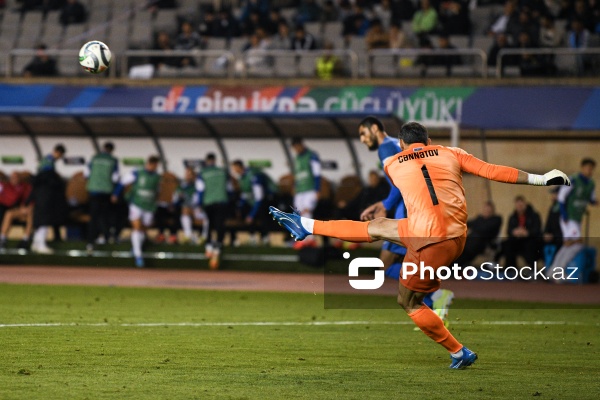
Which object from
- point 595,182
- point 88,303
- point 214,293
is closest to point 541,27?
point 595,182

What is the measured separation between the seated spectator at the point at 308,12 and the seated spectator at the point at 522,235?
7481mm

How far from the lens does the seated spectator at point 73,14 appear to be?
28.5m

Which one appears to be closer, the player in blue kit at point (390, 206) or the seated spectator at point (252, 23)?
the player in blue kit at point (390, 206)

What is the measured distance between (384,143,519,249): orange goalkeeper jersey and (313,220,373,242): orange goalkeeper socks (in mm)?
347

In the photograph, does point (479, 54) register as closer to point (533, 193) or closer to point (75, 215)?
point (533, 193)

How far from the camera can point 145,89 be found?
24.4 meters

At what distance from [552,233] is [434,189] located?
41.0ft

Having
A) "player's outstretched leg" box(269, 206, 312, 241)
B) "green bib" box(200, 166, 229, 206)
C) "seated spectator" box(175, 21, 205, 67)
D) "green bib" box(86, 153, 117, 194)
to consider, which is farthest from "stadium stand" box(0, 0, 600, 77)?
"player's outstretched leg" box(269, 206, 312, 241)

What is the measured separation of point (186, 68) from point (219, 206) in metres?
4.65

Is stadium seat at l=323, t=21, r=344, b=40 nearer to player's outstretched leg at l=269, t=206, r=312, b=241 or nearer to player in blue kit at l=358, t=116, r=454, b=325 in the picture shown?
player in blue kit at l=358, t=116, r=454, b=325

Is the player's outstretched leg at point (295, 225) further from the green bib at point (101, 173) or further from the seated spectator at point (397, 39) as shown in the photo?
the seated spectator at point (397, 39)

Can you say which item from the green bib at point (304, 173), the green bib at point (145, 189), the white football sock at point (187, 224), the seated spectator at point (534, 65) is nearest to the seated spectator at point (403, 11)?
the seated spectator at point (534, 65)

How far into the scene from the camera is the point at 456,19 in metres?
24.2

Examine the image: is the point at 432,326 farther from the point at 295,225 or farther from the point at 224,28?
the point at 224,28
